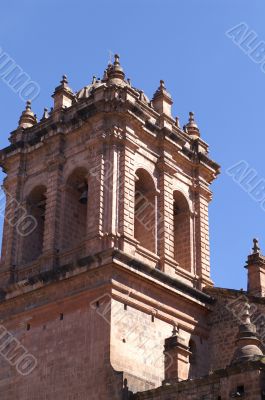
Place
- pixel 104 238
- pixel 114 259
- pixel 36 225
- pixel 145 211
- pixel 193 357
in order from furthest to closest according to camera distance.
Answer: pixel 36 225
pixel 145 211
pixel 193 357
pixel 104 238
pixel 114 259

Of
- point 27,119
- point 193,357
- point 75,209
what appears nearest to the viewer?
point 193,357

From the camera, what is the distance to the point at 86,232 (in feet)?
79.8

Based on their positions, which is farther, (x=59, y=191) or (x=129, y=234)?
(x=59, y=191)

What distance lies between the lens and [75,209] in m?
26.2

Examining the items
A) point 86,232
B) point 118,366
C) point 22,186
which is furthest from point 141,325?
point 22,186

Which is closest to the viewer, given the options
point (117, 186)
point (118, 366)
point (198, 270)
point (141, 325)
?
point (118, 366)

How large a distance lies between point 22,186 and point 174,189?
500 centimetres

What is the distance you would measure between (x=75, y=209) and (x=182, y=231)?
3634 millimetres

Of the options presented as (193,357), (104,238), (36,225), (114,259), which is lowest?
(193,357)

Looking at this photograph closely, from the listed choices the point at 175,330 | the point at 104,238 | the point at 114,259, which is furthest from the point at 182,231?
the point at 175,330

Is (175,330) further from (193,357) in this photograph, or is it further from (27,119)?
(27,119)

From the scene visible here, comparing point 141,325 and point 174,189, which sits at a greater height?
point 174,189

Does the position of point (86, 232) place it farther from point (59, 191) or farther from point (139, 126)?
point (139, 126)

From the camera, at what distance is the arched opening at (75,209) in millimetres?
25453
